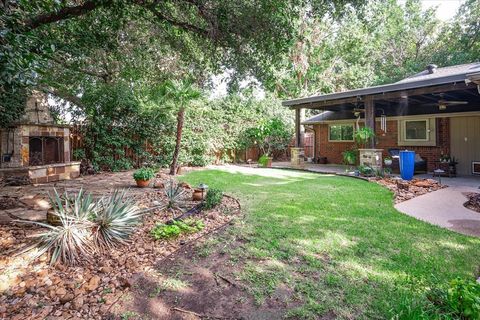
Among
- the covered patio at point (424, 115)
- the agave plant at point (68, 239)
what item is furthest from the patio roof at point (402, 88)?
the agave plant at point (68, 239)

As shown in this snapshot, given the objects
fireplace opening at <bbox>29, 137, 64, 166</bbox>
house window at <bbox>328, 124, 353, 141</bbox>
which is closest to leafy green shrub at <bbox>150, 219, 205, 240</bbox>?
fireplace opening at <bbox>29, 137, 64, 166</bbox>

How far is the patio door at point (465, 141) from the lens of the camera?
10.4 meters

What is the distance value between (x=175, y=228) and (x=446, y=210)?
5.03m

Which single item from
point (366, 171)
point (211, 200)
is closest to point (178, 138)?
point (211, 200)

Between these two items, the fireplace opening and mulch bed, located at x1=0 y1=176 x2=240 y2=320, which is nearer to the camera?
mulch bed, located at x1=0 y1=176 x2=240 y2=320

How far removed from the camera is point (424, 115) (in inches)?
454

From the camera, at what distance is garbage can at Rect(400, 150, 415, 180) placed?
8.88 meters

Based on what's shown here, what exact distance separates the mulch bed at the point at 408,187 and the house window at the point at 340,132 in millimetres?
6145

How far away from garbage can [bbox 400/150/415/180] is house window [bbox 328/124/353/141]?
5.53m

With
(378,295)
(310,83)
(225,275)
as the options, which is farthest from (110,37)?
(310,83)

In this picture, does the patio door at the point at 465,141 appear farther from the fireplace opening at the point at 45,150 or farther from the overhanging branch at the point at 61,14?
the fireplace opening at the point at 45,150

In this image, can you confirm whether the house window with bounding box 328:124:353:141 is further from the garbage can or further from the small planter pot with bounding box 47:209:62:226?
the small planter pot with bounding box 47:209:62:226

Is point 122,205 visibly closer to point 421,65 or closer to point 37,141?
point 37,141

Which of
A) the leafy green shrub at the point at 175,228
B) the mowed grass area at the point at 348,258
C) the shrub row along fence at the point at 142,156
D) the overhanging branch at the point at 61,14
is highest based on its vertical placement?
the overhanging branch at the point at 61,14
